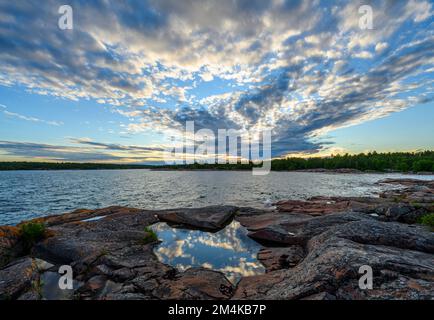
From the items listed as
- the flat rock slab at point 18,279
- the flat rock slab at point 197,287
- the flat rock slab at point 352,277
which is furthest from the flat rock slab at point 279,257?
the flat rock slab at point 18,279

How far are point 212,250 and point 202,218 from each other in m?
5.91

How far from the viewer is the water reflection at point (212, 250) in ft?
32.2

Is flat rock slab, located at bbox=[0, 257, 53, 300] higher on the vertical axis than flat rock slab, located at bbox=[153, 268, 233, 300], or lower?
higher

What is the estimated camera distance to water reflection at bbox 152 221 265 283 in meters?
9.83

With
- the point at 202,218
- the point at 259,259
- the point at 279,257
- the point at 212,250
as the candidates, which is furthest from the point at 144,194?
the point at 279,257

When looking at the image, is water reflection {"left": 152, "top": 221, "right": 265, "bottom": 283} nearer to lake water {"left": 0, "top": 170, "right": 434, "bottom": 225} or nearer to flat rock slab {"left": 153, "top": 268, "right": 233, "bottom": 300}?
flat rock slab {"left": 153, "top": 268, "right": 233, "bottom": 300}

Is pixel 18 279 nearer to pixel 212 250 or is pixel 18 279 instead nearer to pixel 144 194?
pixel 212 250

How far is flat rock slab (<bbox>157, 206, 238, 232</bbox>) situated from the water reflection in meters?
0.99

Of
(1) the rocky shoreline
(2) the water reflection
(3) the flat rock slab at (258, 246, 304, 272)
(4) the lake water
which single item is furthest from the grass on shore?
(4) the lake water

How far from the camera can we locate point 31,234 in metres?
11.3

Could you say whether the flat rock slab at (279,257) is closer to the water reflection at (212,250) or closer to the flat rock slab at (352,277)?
the water reflection at (212,250)

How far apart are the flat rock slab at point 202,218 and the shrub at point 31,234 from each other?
29.6 feet

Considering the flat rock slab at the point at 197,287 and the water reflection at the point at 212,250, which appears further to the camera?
the water reflection at the point at 212,250
